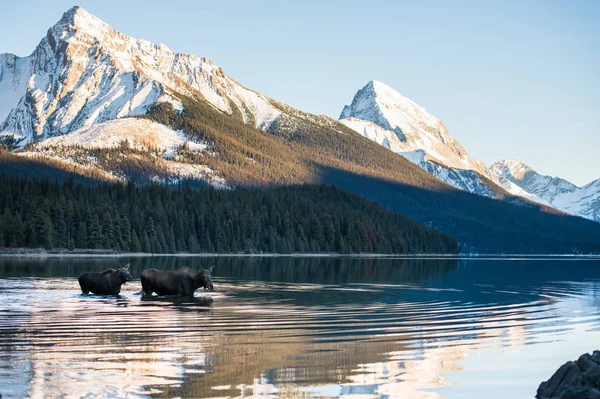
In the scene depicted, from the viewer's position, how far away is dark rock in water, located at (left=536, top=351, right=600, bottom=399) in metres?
20.3

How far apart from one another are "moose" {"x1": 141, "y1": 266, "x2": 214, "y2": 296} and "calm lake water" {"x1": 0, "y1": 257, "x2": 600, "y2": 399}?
1.08m

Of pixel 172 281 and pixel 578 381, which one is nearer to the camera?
pixel 578 381

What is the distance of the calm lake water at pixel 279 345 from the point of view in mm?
22953

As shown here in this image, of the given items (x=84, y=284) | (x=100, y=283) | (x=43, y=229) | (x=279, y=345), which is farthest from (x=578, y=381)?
(x=43, y=229)

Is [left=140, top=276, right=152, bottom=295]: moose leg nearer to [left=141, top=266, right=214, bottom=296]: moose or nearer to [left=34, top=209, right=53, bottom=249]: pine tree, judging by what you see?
[left=141, top=266, right=214, bottom=296]: moose

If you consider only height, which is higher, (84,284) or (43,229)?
(43,229)

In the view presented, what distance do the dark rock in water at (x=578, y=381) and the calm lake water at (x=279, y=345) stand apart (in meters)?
1.33

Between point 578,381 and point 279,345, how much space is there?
12284 millimetres

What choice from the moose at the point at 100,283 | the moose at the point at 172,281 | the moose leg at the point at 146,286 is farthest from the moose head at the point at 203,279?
the moose at the point at 100,283

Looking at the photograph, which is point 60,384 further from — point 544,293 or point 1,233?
point 1,233

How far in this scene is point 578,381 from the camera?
2075 cm

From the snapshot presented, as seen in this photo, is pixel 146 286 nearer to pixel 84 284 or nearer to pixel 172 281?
pixel 172 281

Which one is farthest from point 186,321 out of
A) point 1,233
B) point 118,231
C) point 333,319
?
Answer: point 118,231

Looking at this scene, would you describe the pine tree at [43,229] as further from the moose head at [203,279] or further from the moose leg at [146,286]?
the moose head at [203,279]
